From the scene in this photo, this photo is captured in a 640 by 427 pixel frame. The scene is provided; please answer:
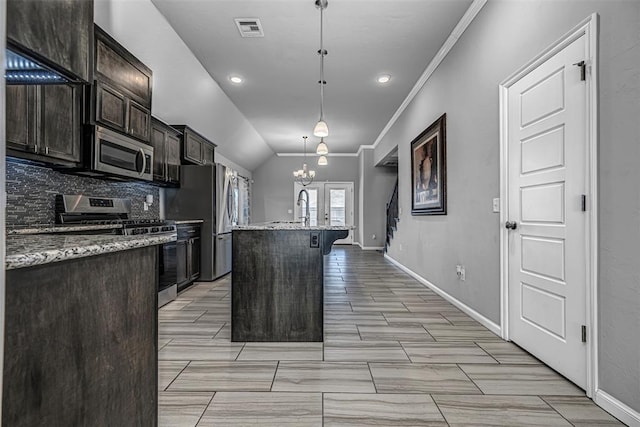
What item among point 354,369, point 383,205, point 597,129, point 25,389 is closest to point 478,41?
point 597,129

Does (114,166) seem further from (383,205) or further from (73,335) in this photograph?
(383,205)

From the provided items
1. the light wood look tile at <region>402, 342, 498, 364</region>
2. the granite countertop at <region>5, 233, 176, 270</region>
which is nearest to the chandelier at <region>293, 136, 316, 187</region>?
the light wood look tile at <region>402, 342, 498, 364</region>

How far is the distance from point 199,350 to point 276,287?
705 mm

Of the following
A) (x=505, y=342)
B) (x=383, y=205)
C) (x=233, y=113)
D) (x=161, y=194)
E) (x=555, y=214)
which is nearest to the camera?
(x=555, y=214)

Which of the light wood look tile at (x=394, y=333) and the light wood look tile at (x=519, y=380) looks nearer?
the light wood look tile at (x=519, y=380)

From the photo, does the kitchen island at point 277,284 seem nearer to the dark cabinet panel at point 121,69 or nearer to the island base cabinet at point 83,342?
the island base cabinet at point 83,342

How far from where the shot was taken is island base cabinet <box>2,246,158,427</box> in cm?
74

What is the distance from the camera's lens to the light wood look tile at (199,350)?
7.62ft

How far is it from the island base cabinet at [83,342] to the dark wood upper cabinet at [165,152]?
3230 millimetres

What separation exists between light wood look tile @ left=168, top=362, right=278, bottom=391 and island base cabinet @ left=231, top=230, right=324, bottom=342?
421mm

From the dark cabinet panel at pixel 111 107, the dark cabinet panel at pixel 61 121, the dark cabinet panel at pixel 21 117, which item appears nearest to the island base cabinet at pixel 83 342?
the dark cabinet panel at pixel 21 117

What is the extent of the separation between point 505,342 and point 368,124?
17.3 feet

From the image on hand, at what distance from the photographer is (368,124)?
23.0ft

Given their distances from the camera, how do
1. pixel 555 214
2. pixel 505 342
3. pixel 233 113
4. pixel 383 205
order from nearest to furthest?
pixel 555 214 < pixel 505 342 < pixel 233 113 < pixel 383 205
